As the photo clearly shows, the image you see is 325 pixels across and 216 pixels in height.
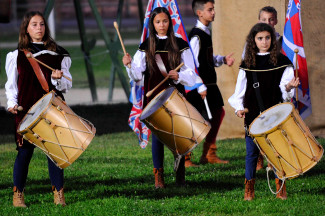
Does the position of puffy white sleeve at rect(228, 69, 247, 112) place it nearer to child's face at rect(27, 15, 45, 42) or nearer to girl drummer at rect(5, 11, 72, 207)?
girl drummer at rect(5, 11, 72, 207)

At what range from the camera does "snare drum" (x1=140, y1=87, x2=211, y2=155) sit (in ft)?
20.9

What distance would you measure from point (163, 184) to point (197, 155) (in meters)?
2.01

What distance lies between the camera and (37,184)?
Result: 765cm

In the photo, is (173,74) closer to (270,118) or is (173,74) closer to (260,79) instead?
(260,79)

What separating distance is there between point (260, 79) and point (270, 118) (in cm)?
47

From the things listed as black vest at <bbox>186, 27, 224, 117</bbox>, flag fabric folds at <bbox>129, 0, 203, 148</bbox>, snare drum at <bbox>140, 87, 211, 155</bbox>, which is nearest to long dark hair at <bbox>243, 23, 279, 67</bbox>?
snare drum at <bbox>140, 87, 211, 155</bbox>

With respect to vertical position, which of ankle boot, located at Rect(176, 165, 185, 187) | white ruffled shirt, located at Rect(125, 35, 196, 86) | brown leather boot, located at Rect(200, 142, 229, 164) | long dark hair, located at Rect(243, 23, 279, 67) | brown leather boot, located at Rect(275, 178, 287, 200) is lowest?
brown leather boot, located at Rect(200, 142, 229, 164)

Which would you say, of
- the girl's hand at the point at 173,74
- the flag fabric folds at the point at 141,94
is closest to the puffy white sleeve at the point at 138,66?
the flag fabric folds at the point at 141,94

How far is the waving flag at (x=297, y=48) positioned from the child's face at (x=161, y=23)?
56.8 inches

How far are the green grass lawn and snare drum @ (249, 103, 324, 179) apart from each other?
398mm

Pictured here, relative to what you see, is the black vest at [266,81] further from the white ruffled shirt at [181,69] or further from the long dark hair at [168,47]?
the long dark hair at [168,47]

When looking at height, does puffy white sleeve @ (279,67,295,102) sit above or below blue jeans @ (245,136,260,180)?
above

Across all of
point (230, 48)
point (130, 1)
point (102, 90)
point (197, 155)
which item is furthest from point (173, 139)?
point (130, 1)

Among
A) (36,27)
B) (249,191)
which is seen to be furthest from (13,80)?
(249,191)
